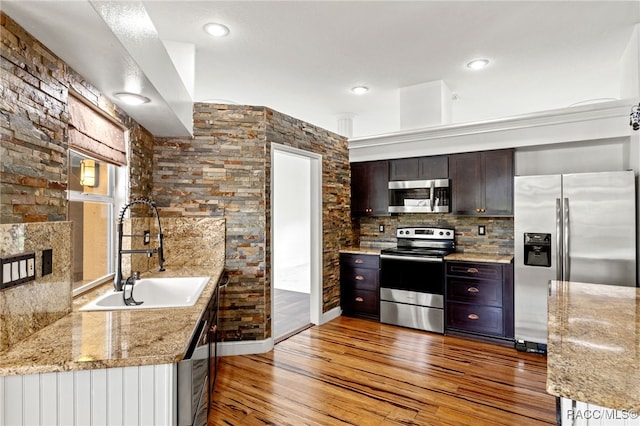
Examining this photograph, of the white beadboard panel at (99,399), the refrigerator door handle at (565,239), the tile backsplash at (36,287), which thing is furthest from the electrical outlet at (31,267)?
the refrigerator door handle at (565,239)

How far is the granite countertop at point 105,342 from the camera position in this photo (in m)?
1.24

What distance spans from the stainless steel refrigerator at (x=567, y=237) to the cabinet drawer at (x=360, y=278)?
5.13ft

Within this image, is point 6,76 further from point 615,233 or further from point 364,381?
point 615,233

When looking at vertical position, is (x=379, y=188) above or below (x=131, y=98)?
below

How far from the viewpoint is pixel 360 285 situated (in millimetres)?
4531

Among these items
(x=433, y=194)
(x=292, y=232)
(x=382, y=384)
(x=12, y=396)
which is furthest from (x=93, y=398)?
(x=292, y=232)

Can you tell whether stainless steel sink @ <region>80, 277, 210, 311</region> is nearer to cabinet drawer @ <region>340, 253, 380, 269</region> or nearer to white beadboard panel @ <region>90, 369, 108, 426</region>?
white beadboard panel @ <region>90, 369, 108, 426</region>

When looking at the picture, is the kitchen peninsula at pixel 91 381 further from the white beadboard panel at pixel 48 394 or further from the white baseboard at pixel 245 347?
the white baseboard at pixel 245 347

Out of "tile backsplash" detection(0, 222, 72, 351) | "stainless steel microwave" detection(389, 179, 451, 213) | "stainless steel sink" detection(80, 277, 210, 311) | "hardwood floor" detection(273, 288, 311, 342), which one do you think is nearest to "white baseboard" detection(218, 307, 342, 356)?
"hardwood floor" detection(273, 288, 311, 342)

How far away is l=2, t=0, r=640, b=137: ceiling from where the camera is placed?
166cm

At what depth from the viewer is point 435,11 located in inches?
103

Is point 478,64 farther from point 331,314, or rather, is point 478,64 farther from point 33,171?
point 33,171

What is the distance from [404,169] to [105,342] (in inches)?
150

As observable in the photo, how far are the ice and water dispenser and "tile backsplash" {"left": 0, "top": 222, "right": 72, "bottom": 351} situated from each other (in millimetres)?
3784
